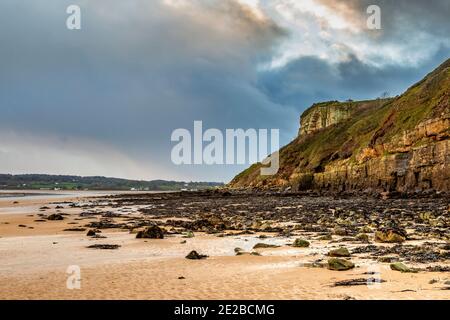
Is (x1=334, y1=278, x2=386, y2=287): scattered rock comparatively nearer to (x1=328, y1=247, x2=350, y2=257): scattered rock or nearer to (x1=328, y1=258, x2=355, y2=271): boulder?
(x1=328, y1=258, x2=355, y2=271): boulder

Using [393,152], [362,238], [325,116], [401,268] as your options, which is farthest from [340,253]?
[325,116]

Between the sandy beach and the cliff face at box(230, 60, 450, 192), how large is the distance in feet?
130

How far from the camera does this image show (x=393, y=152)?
59.3 metres

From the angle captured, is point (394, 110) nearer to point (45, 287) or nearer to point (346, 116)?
point (346, 116)

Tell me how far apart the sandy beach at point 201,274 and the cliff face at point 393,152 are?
39.7 metres

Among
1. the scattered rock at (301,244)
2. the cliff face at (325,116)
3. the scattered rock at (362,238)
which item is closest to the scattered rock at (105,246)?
the scattered rock at (301,244)

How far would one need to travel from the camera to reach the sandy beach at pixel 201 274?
26.9 ft

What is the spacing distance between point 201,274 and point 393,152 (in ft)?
182

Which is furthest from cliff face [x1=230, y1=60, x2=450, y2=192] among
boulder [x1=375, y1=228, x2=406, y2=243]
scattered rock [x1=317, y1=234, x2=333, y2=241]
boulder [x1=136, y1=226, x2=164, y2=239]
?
boulder [x1=136, y1=226, x2=164, y2=239]

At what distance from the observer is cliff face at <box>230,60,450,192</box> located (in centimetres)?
4950

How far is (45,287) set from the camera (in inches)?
352

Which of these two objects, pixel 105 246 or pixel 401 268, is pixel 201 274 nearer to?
pixel 401 268
